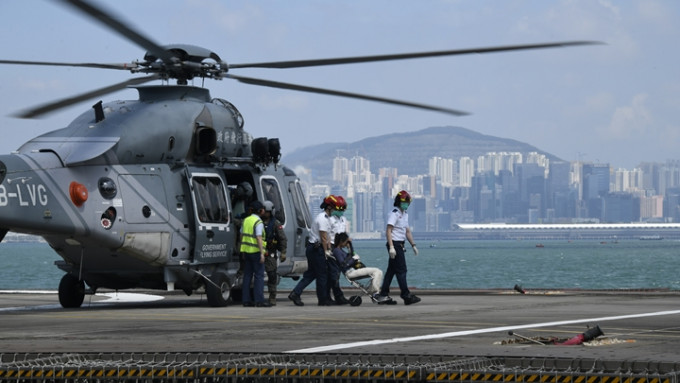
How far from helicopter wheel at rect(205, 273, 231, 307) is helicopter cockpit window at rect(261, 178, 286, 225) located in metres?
2.06

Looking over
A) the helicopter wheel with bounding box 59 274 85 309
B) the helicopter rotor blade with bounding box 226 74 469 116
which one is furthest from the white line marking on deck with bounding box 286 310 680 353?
the helicopter wheel with bounding box 59 274 85 309

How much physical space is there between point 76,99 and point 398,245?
604 cm

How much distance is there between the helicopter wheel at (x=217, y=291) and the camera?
21.5m

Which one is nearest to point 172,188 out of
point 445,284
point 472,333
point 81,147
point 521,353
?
point 81,147

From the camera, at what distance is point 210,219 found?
2178 centimetres

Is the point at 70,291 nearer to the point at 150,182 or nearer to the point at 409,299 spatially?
the point at 150,182

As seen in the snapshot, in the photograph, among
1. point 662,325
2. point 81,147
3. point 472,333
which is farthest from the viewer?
point 81,147

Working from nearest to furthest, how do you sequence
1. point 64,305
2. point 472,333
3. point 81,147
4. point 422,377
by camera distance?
point 422,377 < point 472,333 < point 81,147 < point 64,305

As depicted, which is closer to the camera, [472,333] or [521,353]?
[521,353]

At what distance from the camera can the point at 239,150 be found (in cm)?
2277

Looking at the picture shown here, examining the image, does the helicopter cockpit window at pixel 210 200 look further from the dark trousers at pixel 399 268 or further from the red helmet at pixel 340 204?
the dark trousers at pixel 399 268

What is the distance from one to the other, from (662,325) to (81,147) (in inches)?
372

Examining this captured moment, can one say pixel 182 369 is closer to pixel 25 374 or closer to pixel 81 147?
pixel 25 374

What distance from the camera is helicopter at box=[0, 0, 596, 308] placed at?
19.4 metres
